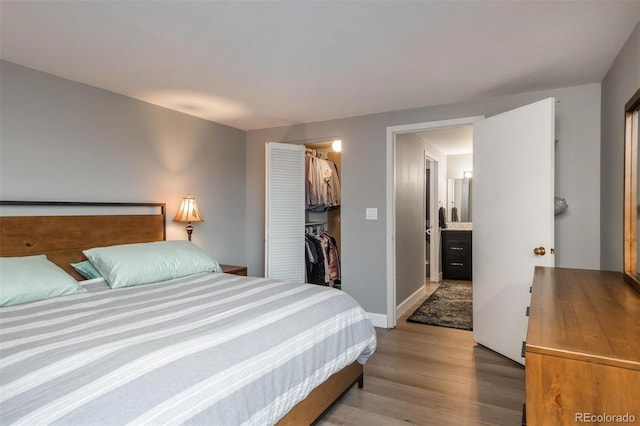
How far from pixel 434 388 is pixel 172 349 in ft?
6.21

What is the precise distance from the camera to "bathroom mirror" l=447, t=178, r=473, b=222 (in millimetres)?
6734

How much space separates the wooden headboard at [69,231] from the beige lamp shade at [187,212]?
23 centimetres

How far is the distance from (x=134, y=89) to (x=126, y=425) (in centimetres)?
275

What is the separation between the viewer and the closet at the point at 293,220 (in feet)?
12.9

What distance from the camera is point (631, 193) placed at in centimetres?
181

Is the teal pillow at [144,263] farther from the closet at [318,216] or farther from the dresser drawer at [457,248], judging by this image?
the dresser drawer at [457,248]

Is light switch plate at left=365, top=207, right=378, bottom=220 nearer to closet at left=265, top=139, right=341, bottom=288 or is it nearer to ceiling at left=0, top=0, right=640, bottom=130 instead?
closet at left=265, top=139, right=341, bottom=288

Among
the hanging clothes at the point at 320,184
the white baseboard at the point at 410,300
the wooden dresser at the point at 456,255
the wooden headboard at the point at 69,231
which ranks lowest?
the white baseboard at the point at 410,300

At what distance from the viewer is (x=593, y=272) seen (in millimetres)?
2062

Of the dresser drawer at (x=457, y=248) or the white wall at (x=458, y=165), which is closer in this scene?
the dresser drawer at (x=457, y=248)

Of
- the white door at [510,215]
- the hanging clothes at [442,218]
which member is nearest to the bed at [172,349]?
the white door at [510,215]

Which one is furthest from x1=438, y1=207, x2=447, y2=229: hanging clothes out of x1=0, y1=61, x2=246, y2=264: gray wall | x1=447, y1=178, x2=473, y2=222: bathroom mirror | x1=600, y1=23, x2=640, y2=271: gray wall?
x1=0, y1=61, x2=246, y2=264: gray wall

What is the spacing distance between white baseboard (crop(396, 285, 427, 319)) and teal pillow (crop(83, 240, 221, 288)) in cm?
232

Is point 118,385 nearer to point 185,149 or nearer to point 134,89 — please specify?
point 134,89
